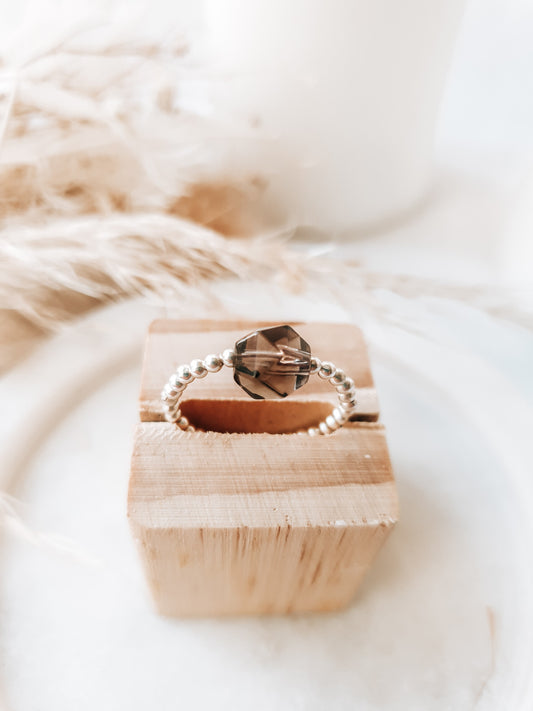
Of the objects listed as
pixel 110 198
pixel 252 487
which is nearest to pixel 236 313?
pixel 110 198

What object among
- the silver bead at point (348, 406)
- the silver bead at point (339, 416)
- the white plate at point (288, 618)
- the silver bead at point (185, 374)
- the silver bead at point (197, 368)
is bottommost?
the white plate at point (288, 618)

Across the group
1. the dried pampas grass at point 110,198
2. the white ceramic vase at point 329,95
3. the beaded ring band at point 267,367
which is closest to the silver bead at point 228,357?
the beaded ring band at point 267,367

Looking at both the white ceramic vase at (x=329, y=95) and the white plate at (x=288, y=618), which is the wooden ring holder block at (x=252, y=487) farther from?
the white ceramic vase at (x=329, y=95)

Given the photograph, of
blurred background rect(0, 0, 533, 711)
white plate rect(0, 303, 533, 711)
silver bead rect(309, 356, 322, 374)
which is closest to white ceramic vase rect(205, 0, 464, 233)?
blurred background rect(0, 0, 533, 711)

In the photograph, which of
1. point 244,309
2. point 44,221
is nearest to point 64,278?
point 44,221

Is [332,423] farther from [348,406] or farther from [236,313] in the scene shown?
[236,313]

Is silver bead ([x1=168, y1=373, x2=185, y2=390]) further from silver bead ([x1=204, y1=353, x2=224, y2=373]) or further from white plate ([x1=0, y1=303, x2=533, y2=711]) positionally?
white plate ([x1=0, y1=303, x2=533, y2=711])

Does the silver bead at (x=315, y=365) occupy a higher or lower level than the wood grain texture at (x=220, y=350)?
higher
